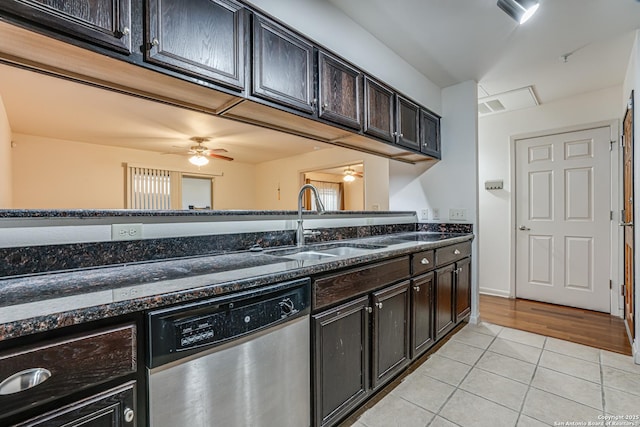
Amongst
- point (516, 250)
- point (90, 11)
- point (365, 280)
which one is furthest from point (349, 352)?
point (516, 250)

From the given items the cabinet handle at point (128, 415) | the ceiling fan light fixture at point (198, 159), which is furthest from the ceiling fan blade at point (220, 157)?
the cabinet handle at point (128, 415)

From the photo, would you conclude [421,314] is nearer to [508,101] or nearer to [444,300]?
[444,300]

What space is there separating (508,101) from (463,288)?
2.34 metres

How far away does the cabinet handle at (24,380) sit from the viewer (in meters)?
0.64

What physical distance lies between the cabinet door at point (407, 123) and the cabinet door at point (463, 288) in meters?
1.16

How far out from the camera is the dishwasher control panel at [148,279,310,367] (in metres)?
0.87

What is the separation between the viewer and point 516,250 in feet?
12.4

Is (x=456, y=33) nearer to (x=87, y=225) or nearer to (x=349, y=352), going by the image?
(x=349, y=352)

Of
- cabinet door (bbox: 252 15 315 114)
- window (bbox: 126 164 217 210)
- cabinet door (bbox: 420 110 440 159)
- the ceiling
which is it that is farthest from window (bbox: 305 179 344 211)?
cabinet door (bbox: 252 15 315 114)

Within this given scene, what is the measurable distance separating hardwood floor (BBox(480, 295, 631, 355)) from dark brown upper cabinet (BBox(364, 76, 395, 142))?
7.27ft

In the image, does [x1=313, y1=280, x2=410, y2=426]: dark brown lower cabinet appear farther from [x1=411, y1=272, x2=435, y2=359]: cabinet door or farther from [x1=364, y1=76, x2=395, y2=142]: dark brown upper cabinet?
[x1=364, y1=76, x2=395, y2=142]: dark brown upper cabinet

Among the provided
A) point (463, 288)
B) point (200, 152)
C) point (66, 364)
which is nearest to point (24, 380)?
point (66, 364)

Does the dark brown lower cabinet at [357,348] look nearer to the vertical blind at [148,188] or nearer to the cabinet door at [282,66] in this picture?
the cabinet door at [282,66]

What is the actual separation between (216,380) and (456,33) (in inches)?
104
